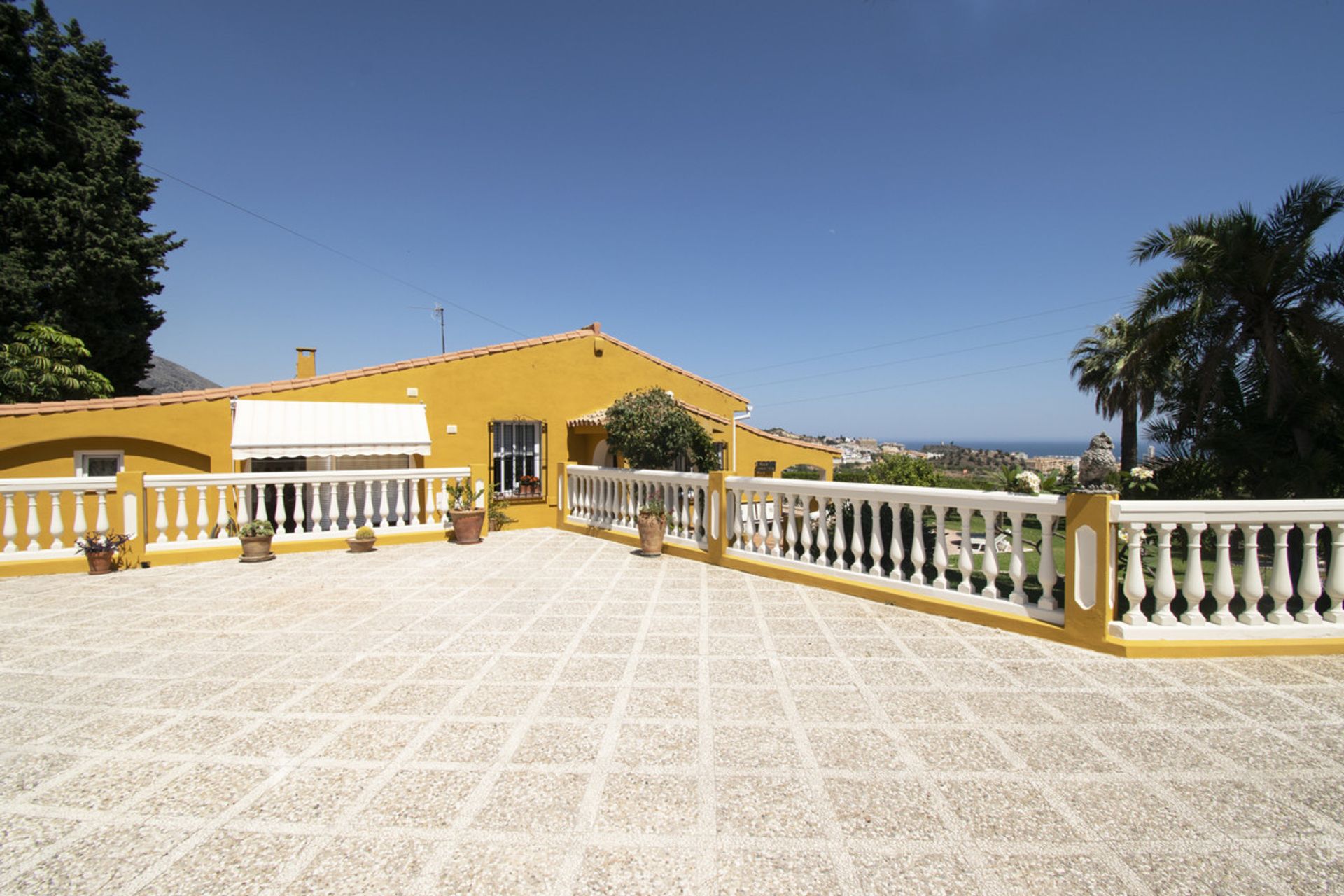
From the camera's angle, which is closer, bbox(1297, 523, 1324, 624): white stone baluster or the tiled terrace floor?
the tiled terrace floor

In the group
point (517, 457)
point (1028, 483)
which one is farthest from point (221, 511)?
point (1028, 483)

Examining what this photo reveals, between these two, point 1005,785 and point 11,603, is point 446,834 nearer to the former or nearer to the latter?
point 1005,785

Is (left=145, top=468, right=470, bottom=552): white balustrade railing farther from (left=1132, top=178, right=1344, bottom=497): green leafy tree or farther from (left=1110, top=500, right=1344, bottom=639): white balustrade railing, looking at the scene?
(left=1132, top=178, right=1344, bottom=497): green leafy tree

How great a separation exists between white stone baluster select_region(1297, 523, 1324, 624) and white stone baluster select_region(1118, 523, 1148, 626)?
1295 mm

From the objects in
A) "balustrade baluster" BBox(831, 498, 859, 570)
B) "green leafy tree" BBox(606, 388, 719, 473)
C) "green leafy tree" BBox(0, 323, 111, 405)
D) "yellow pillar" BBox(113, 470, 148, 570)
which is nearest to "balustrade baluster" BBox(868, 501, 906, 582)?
"balustrade baluster" BBox(831, 498, 859, 570)

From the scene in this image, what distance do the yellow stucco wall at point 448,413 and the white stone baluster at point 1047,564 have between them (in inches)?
406

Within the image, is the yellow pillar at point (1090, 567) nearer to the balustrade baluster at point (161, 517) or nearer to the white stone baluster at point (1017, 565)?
the white stone baluster at point (1017, 565)

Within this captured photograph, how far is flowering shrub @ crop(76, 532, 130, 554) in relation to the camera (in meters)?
8.48

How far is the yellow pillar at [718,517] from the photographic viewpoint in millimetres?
9016

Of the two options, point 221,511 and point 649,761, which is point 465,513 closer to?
point 221,511

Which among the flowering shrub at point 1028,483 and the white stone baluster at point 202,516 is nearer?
the flowering shrub at point 1028,483

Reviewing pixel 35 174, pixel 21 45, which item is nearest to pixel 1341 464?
pixel 35 174

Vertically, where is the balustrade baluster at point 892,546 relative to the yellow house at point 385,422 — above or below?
below

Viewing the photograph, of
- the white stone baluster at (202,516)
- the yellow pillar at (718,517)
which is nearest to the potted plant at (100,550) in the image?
the white stone baluster at (202,516)
